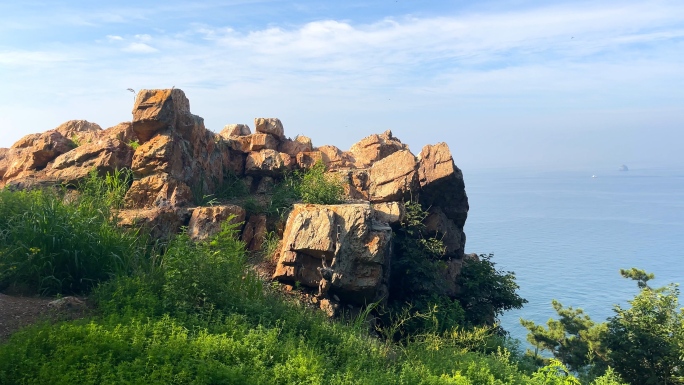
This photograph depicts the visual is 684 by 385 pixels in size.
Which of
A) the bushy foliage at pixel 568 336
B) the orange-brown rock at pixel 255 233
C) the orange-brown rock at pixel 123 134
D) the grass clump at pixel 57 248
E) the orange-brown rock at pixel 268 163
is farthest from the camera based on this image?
the bushy foliage at pixel 568 336

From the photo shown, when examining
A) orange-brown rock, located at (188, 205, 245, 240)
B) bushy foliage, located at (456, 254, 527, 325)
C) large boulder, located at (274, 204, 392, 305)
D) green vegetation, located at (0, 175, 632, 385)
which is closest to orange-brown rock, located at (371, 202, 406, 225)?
large boulder, located at (274, 204, 392, 305)

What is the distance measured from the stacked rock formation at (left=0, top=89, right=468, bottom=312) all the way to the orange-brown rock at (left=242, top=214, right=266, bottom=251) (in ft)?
0.08

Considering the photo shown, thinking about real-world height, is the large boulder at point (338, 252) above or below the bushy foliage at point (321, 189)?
below

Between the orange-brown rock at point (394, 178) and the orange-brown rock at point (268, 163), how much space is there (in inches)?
89.4

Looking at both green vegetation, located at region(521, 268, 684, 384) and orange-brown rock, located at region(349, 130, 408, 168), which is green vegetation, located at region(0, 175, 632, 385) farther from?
orange-brown rock, located at region(349, 130, 408, 168)

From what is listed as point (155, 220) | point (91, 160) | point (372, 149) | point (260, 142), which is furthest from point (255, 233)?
point (372, 149)

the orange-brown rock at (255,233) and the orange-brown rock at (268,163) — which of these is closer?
the orange-brown rock at (255,233)

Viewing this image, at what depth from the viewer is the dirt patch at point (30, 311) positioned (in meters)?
6.52

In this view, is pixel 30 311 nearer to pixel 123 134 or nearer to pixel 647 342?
pixel 123 134

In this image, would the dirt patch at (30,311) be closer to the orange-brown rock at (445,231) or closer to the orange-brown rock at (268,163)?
the orange-brown rock at (268,163)

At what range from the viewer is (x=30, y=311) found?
22.8 ft

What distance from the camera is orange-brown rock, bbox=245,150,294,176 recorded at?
13.5 meters

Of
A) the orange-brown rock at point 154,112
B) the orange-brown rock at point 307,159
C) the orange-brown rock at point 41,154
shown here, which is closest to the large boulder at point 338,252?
the orange-brown rock at point 307,159

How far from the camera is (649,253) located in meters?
68.4
